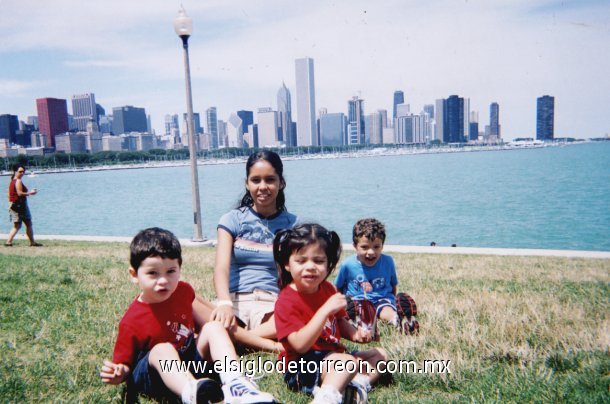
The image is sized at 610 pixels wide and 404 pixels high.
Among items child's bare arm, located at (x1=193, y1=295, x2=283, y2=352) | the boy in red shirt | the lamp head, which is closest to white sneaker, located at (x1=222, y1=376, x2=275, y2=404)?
the boy in red shirt

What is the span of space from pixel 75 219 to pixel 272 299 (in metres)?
43.4

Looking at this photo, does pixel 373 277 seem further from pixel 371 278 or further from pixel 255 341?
pixel 255 341

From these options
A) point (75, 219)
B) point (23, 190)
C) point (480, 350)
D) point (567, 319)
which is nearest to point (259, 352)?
point (480, 350)

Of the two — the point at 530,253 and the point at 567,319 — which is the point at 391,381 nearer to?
the point at 567,319

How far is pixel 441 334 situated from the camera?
4109mm

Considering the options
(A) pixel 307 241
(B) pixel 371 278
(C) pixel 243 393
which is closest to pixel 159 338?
(C) pixel 243 393

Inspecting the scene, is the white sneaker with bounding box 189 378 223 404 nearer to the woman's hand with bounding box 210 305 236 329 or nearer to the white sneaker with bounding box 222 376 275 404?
the white sneaker with bounding box 222 376 275 404

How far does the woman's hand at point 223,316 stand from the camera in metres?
3.23

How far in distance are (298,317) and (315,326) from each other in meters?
0.26

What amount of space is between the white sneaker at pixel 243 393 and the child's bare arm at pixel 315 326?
38 centimetres

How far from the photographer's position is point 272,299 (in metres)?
4.02

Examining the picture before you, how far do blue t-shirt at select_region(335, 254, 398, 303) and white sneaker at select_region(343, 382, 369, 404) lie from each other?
6.30 feet

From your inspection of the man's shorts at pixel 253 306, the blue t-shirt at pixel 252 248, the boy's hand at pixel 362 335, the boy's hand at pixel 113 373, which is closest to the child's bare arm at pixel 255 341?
the man's shorts at pixel 253 306

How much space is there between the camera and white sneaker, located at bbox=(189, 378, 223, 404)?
254 cm
